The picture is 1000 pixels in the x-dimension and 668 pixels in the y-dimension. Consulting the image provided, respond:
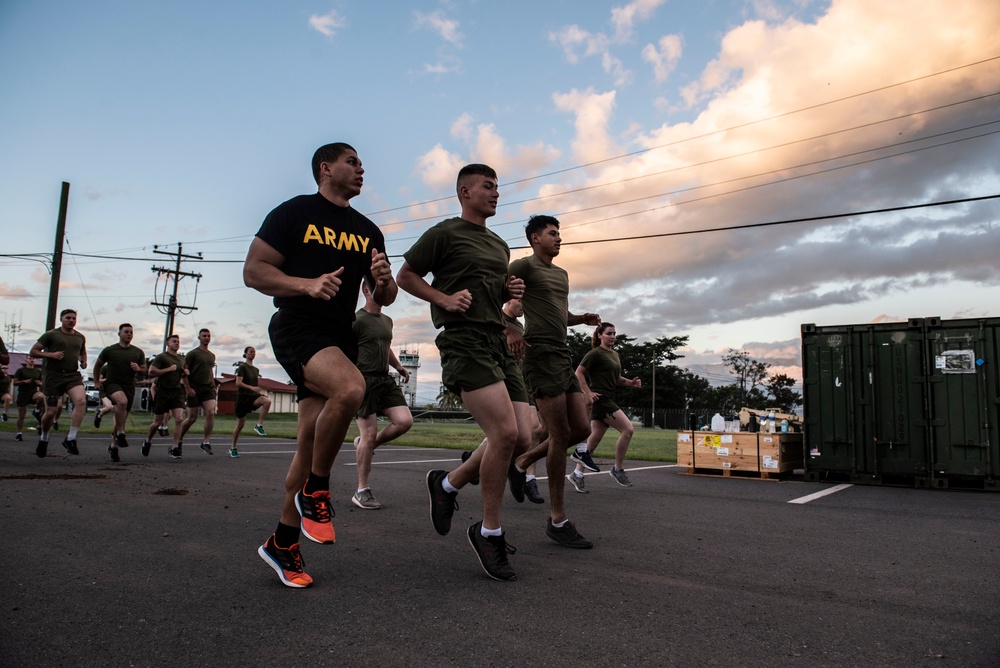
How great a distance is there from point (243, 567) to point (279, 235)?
5.38ft

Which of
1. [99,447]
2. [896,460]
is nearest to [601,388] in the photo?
[896,460]

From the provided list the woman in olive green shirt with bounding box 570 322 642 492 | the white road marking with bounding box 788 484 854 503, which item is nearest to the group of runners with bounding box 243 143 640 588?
the white road marking with bounding box 788 484 854 503

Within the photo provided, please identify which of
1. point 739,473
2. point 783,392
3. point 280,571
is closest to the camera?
point 280,571

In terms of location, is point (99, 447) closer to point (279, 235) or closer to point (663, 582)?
point (279, 235)

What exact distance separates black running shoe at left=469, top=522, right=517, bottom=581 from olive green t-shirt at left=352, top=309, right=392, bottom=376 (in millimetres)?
3458

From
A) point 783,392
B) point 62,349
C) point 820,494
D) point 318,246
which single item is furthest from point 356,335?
point 783,392

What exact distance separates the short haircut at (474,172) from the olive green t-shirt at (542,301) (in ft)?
2.90

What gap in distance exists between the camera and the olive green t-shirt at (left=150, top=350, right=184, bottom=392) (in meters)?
10.8

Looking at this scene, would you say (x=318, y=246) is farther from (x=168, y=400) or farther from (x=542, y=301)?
(x=168, y=400)

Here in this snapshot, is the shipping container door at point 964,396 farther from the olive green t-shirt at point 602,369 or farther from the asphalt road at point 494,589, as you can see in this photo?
the olive green t-shirt at point 602,369

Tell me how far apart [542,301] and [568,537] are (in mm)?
1651

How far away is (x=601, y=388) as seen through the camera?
8336 mm

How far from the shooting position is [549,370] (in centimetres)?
452

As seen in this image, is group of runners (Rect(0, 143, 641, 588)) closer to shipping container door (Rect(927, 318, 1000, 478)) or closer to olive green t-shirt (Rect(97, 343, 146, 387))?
shipping container door (Rect(927, 318, 1000, 478))
